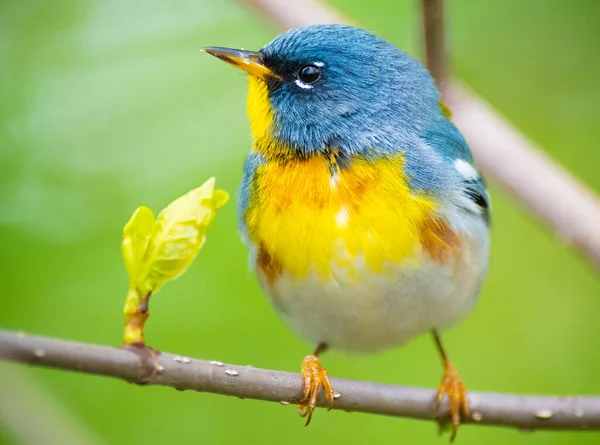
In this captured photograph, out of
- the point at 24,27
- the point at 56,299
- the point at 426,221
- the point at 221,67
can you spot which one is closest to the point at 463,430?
the point at 426,221

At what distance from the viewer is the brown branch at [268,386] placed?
1861mm

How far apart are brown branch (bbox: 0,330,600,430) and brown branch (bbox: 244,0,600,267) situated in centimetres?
81

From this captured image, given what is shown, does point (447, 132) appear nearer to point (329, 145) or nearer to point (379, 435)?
point (329, 145)

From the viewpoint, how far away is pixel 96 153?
16.1ft

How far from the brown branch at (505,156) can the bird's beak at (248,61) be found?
0.59 meters

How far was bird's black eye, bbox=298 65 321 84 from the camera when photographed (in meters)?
3.32

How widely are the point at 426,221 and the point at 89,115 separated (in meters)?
2.63

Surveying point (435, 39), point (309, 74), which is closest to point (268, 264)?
point (309, 74)

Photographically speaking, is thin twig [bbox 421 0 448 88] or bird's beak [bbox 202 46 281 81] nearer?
bird's beak [bbox 202 46 281 81]

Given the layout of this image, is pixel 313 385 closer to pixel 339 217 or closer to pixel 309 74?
pixel 339 217

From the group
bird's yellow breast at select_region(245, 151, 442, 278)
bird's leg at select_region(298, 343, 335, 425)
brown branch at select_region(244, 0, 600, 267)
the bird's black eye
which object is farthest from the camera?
brown branch at select_region(244, 0, 600, 267)

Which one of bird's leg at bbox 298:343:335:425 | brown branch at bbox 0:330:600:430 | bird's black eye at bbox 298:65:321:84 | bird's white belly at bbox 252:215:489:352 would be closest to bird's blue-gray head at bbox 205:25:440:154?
bird's black eye at bbox 298:65:321:84

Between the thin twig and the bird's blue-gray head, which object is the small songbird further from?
the thin twig

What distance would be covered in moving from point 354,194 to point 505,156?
40.6 inches
